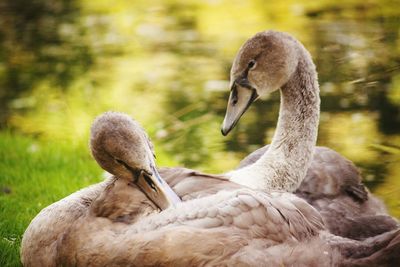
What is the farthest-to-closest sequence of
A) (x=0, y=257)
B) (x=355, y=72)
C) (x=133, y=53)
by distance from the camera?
(x=133, y=53), (x=355, y=72), (x=0, y=257)

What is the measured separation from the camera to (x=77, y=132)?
7.18 m

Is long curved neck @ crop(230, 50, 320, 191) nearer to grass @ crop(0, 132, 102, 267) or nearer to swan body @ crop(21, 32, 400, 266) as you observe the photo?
swan body @ crop(21, 32, 400, 266)

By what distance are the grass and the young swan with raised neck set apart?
1.40m

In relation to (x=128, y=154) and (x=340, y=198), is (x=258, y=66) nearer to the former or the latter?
(x=340, y=198)

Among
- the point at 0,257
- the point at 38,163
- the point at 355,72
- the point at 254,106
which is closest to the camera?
the point at 0,257

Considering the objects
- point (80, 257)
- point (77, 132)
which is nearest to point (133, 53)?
point (77, 132)

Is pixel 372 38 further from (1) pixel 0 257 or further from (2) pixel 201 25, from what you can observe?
(1) pixel 0 257

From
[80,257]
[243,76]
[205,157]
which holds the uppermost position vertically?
[243,76]

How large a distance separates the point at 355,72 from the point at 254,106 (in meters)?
1.21

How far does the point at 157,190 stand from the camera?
13.5ft

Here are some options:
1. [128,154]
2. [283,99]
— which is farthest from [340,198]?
[128,154]

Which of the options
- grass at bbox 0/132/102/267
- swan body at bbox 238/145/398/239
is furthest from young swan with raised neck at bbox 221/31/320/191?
grass at bbox 0/132/102/267

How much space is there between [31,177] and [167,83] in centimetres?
274

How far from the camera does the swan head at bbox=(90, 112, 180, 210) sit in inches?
163
